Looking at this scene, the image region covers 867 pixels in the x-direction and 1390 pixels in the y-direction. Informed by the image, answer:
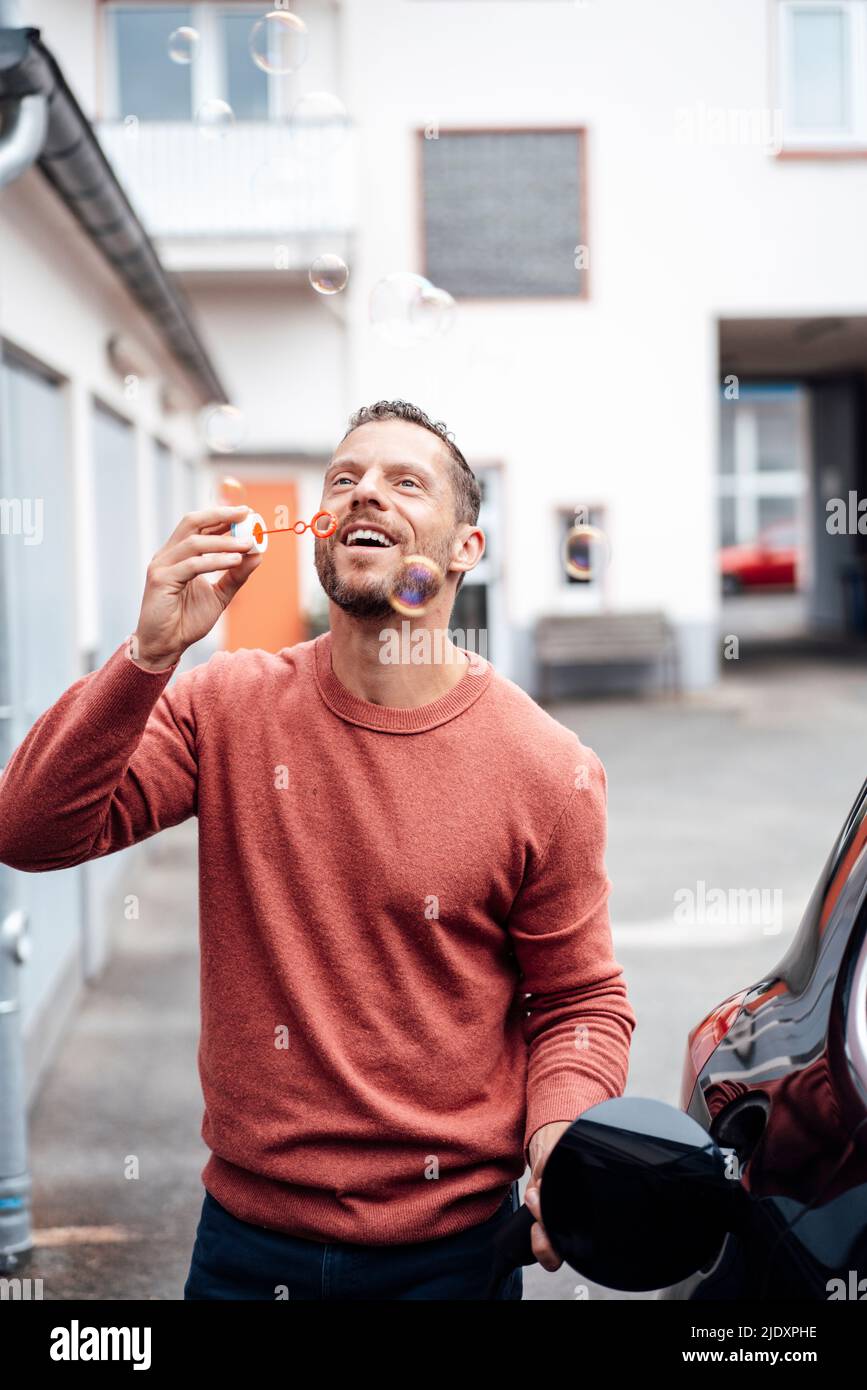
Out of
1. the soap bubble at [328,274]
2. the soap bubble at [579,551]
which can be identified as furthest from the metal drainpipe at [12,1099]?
the soap bubble at [579,551]

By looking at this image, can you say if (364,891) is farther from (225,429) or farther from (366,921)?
(225,429)

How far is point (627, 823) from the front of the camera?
1002 centimetres

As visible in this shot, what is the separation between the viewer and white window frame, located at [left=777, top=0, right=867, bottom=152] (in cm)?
1691

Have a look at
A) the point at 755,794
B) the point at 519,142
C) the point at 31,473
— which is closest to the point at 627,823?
the point at 755,794

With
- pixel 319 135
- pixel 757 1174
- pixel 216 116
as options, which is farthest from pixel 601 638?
pixel 757 1174

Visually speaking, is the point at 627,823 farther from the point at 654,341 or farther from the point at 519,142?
the point at 519,142

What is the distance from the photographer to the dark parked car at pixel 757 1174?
1581mm

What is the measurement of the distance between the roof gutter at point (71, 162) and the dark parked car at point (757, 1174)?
10.8ft

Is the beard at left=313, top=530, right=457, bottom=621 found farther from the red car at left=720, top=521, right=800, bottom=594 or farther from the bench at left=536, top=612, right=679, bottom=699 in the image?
the red car at left=720, top=521, right=800, bottom=594

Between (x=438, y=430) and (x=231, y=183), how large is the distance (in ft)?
48.5

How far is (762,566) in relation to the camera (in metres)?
33.2

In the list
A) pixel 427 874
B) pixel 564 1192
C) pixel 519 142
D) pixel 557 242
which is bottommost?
pixel 564 1192
